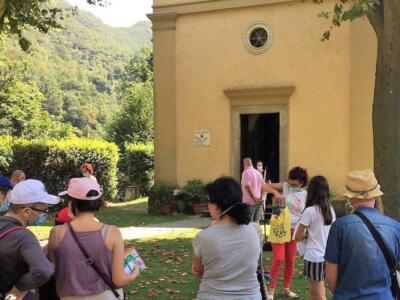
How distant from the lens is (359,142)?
14023 millimetres

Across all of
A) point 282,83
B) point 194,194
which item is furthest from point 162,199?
point 282,83

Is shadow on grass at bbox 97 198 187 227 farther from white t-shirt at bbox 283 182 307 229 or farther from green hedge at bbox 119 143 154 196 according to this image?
green hedge at bbox 119 143 154 196

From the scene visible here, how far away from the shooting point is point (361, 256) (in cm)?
322

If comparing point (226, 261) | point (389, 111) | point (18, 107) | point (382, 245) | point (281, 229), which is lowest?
point (281, 229)

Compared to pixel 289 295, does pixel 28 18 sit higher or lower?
higher

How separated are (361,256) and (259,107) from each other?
1232cm

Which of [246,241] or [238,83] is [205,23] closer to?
[238,83]

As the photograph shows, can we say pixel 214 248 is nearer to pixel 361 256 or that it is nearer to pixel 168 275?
pixel 361 256

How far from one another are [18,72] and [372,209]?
97.5ft

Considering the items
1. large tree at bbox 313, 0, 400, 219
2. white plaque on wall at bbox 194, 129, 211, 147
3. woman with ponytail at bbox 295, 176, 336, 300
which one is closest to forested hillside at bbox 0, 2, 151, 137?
white plaque on wall at bbox 194, 129, 211, 147

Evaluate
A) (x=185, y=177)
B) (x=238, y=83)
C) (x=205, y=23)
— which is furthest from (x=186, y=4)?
(x=185, y=177)

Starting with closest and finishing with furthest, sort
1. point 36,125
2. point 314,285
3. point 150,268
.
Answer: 1. point 314,285
2. point 150,268
3. point 36,125

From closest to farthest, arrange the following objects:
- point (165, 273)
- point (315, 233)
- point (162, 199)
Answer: point (315, 233) < point (165, 273) < point (162, 199)

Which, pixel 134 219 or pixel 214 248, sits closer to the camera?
pixel 214 248
